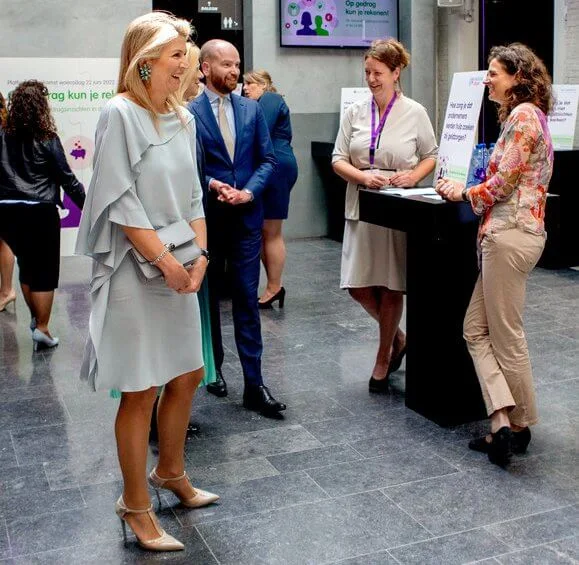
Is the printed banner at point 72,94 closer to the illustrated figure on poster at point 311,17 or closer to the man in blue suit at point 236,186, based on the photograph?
the illustrated figure on poster at point 311,17

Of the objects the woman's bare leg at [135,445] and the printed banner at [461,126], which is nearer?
the woman's bare leg at [135,445]

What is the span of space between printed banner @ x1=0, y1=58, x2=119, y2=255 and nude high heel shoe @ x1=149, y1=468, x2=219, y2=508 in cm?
544

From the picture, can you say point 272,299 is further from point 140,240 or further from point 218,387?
point 140,240

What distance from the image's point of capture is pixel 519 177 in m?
3.58

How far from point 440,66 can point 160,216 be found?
785 centimetres

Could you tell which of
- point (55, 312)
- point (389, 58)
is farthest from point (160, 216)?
point (55, 312)

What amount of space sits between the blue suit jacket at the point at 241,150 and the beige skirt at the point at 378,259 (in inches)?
21.4

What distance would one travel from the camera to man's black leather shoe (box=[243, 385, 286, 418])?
14.1 feet

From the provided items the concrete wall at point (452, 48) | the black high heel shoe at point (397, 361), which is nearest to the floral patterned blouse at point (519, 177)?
the black high heel shoe at point (397, 361)

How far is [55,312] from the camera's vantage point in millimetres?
6559

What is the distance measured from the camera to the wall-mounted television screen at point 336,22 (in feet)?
31.7

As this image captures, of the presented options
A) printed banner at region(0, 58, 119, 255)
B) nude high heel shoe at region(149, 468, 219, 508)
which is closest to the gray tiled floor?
nude high heel shoe at region(149, 468, 219, 508)

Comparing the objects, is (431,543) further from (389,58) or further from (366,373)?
(389,58)

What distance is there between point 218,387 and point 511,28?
6.69 metres
